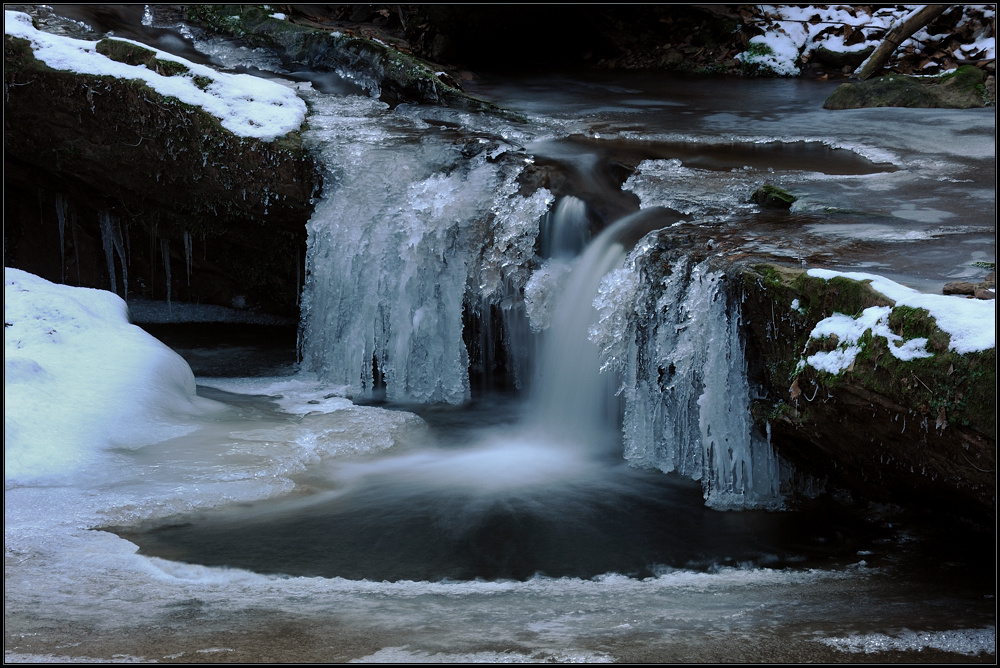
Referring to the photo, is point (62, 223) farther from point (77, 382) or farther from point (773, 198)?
point (773, 198)

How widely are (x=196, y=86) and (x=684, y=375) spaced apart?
5244 mm

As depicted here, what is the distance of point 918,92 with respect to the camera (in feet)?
32.6

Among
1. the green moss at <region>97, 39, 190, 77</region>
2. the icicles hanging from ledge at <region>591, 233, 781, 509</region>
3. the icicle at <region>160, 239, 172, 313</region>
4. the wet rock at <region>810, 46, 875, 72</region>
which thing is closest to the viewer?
the icicles hanging from ledge at <region>591, 233, 781, 509</region>

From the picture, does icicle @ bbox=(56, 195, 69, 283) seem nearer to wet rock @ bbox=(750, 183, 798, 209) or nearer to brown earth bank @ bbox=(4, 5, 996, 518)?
brown earth bank @ bbox=(4, 5, 996, 518)

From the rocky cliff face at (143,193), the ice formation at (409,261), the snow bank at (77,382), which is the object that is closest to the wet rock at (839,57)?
the ice formation at (409,261)

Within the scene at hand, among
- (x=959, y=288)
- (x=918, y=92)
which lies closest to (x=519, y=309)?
(x=959, y=288)

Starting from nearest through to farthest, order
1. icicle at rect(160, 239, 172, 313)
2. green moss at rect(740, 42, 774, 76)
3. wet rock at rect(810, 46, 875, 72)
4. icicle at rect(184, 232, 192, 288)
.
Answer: icicle at rect(184, 232, 192, 288) < icicle at rect(160, 239, 172, 313) < wet rock at rect(810, 46, 875, 72) < green moss at rect(740, 42, 774, 76)

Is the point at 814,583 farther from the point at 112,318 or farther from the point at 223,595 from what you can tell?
the point at 112,318

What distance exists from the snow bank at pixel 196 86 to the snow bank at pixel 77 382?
6.93ft

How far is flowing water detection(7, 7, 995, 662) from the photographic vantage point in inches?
138

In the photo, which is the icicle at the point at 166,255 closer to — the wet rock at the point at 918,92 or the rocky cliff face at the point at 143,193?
the rocky cliff face at the point at 143,193

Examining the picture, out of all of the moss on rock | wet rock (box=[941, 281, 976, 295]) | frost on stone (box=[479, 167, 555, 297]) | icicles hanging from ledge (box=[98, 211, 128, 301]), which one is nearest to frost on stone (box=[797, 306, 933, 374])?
wet rock (box=[941, 281, 976, 295])

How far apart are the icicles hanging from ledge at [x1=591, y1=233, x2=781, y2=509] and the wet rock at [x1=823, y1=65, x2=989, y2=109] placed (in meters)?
5.64

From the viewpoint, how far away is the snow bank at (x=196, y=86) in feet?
25.5
